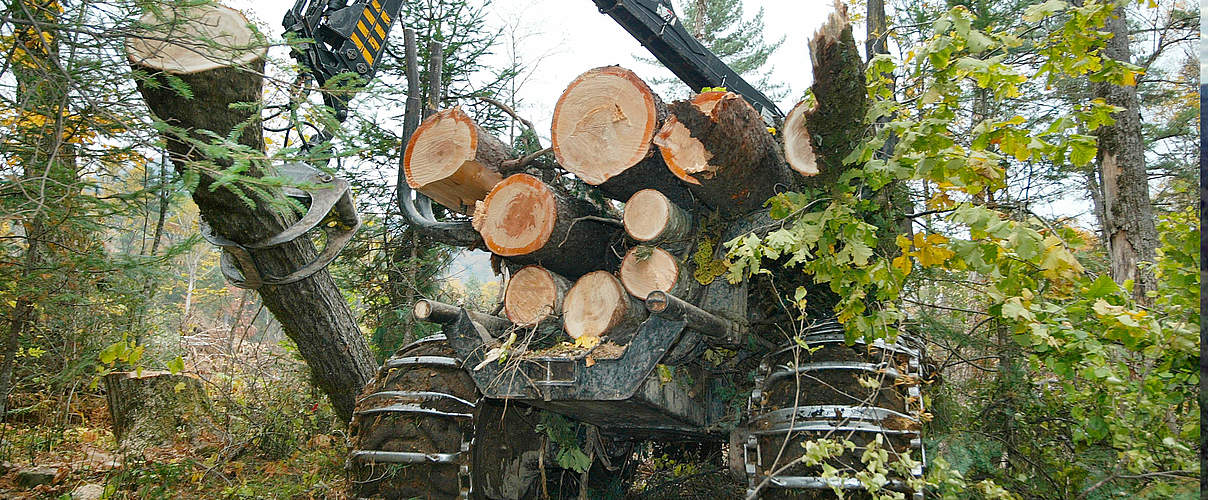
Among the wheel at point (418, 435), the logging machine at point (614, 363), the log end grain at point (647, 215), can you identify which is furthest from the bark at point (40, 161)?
the log end grain at point (647, 215)

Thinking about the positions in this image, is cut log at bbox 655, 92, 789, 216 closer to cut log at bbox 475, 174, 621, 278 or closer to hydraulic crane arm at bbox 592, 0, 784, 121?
cut log at bbox 475, 174, 621, 278

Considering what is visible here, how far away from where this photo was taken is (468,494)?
3125mm

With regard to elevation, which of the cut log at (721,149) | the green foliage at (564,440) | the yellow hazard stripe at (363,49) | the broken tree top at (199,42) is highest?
the yellow hazard stripe at (363,49)

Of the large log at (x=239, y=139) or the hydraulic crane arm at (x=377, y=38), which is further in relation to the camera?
the hydraulic crane arm at (x=377, y=38)

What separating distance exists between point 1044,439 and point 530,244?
3.10 metres

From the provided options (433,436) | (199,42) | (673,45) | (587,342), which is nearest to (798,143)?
(587,342)

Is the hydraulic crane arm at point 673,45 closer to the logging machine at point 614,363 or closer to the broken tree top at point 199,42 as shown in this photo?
the logging machine at point 614,363

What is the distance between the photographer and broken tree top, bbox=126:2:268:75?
2.81m

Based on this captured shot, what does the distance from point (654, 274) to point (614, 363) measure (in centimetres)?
56

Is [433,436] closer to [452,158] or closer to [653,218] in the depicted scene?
[452,158]

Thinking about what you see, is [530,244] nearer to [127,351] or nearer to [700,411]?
[700,411]

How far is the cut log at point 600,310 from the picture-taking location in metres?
3.18

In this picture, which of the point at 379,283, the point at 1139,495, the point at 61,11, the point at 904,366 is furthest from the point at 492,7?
the point at 1139,495

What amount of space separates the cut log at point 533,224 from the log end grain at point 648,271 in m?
0.31
